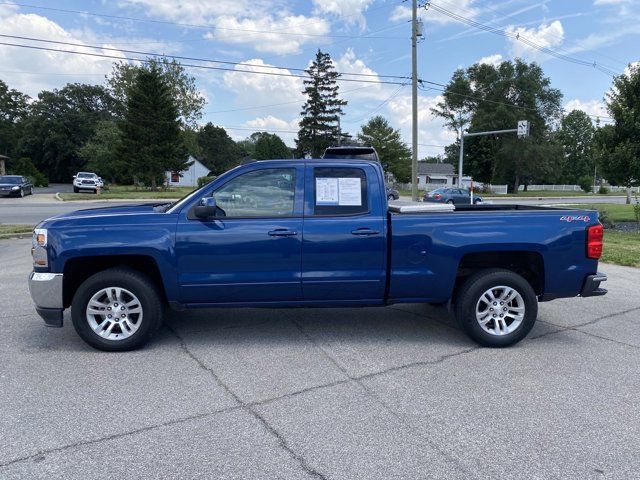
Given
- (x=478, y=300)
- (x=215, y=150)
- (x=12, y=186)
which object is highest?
(x=215, y=150)

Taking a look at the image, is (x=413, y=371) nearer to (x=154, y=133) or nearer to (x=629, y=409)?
(x=629, y=409)

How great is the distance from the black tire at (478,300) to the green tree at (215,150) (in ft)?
311

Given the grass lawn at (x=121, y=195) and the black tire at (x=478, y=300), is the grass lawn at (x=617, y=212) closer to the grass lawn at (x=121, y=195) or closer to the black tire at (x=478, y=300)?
the black tire at (x=478, y=300)

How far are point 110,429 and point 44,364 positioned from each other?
60.6 inches

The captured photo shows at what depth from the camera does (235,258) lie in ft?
14.8

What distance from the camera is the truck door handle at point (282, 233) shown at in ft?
14.8

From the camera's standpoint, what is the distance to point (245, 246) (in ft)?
14.8

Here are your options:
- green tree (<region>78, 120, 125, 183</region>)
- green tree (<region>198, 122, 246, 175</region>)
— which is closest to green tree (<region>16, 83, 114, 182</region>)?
green tree (<region>78, 120, 125, 183</region>)

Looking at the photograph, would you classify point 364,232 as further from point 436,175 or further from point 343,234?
point 436,175

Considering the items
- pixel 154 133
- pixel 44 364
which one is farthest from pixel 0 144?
pixel 44 364

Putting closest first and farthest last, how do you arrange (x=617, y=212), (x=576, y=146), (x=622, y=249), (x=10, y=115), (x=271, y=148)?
(x=622, y=249) < (x=617, y=212) < (x=10, y=115) < (x=576, y=146) < (x=271, y=148)

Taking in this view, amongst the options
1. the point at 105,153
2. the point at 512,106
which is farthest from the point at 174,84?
the point at 512,106

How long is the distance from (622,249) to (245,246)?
10788mm

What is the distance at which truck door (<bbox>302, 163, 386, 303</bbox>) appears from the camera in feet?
15.0
